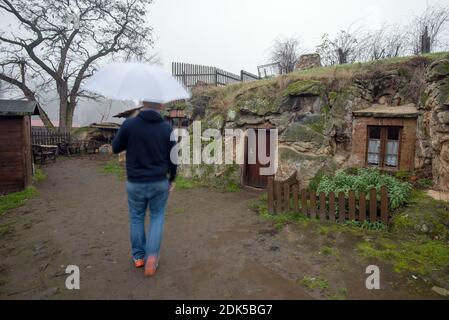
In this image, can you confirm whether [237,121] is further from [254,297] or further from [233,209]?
[254,297]

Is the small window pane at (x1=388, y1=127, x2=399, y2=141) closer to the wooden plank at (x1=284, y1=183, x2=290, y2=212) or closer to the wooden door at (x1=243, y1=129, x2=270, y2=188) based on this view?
the wooden plank at (x1=284, y1=183, x2=290, y2=212)

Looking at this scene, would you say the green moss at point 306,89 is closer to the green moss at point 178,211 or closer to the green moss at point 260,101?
the green moss at point 260,101

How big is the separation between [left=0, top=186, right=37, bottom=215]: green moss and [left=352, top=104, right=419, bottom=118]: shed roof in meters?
9.40

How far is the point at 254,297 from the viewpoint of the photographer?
10.5ft

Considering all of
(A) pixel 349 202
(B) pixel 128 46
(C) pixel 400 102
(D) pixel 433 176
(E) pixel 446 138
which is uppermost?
(B) pixel 128 46

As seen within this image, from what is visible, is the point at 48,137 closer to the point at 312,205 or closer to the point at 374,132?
the point at 312,205

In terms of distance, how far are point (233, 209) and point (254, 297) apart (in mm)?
4018

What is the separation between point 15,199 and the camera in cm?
775

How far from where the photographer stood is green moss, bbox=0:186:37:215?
7098 millimetres

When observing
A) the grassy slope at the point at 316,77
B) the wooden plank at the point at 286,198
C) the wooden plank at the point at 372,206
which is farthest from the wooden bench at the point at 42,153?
the wooden plank at the point at 372,206

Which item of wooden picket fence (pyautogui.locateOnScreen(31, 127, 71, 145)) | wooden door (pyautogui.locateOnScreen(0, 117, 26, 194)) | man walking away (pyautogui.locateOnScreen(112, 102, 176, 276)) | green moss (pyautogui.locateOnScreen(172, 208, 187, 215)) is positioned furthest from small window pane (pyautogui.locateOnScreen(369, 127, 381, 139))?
wooden picket fence (pyautogui.locateOnScreen(31, 127, 71, 145))

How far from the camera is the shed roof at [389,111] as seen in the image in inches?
282

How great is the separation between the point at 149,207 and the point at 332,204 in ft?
13.3
